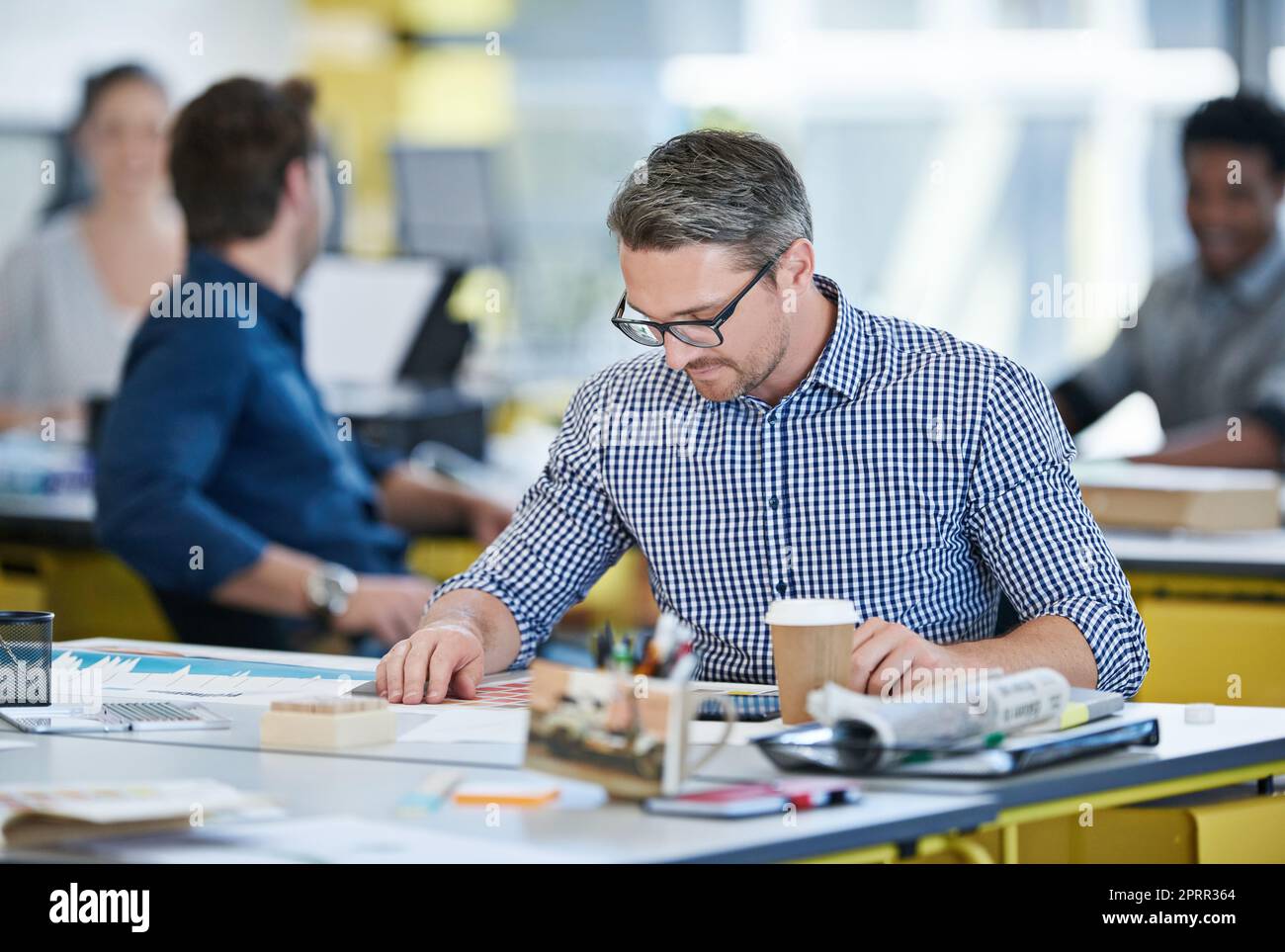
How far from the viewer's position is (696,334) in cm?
203

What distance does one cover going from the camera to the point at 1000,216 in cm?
781

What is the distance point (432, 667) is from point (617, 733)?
22.7 inches

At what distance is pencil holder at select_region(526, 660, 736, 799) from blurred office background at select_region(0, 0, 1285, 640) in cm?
525

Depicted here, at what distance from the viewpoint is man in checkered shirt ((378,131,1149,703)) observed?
201 cm

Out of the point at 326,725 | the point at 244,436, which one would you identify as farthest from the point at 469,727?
the point at 244,436

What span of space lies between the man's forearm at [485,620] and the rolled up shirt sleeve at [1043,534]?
590mm

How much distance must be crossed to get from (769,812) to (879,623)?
0.42 m

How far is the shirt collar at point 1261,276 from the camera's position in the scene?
4094 millimetres

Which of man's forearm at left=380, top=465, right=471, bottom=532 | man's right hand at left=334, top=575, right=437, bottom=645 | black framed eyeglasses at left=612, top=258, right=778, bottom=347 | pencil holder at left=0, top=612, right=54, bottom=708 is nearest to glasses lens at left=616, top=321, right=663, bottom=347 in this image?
black framed eyeglasses at left=612, top=258, right=778, bottom=347

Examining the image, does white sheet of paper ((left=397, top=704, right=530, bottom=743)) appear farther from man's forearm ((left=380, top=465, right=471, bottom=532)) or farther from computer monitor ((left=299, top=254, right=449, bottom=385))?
computer monitor ((left=299, top=254, right=449, bottom=385))

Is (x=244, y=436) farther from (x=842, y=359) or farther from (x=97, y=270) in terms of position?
(x=97, y=270)

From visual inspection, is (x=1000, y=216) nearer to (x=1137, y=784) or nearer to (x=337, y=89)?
(x=337, y=89)
